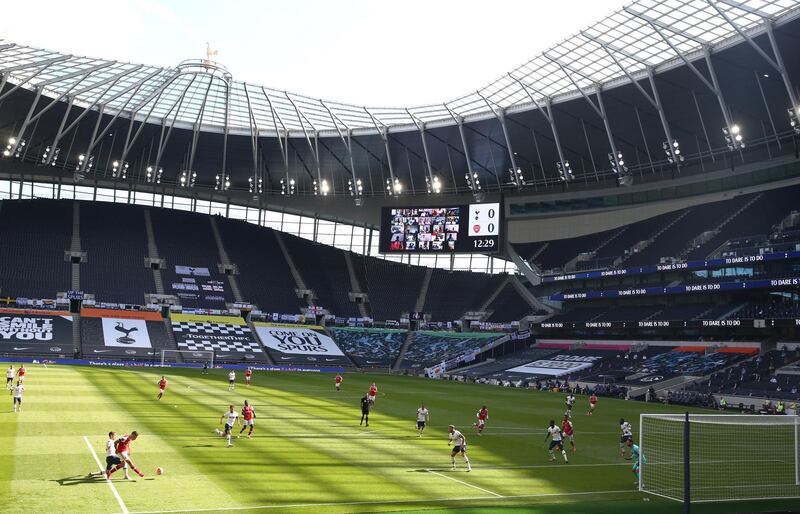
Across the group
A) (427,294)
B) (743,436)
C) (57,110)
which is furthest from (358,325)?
(743,436)

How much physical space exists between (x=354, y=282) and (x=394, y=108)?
30.2 m

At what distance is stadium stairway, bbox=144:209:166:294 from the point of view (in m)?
85.9

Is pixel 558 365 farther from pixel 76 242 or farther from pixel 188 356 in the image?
pixel 76 242

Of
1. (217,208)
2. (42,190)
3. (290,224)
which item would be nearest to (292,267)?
(290,224)

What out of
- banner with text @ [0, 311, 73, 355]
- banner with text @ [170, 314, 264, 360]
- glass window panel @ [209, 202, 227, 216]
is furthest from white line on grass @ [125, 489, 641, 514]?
glass window panel @ [209, 202, 227, 216]

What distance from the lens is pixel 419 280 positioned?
102m

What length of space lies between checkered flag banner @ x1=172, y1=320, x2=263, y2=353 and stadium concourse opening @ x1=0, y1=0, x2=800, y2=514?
0.42 m

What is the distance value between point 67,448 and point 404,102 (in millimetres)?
59638

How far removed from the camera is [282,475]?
851 inches

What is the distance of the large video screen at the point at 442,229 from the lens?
265 ft

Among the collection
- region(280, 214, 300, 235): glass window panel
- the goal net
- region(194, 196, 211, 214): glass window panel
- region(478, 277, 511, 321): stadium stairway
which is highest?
region(194, 196, 211, 214): glass window panel

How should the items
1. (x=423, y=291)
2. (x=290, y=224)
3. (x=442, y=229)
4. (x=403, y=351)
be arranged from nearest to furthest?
(x=442, y=229) → (x=403, y=351) → (x=423, y=291) → (x=290, y=224)

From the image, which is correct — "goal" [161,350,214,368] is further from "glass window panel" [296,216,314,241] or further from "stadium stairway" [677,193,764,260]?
"stadium stairway" [677,193,764,260]

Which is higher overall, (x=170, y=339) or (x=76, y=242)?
(x=76, y=242)
